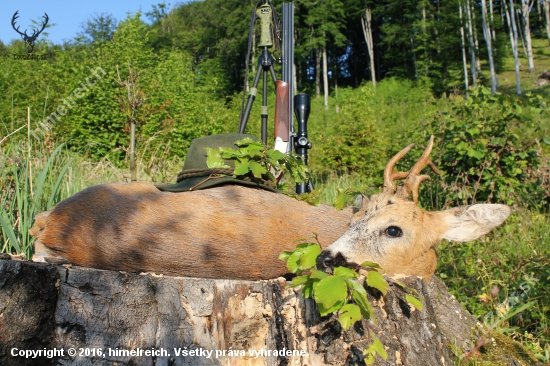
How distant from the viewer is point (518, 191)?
251 inches

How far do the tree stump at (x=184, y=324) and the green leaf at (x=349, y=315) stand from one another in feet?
0.85

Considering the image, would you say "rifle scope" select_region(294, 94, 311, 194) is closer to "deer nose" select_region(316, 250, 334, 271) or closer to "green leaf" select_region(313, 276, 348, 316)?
"deer nose" select_region(316, 250, 334, 271)

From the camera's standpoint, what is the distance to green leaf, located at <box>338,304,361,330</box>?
1893 millimetres

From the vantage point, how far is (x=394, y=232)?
3.28 meters

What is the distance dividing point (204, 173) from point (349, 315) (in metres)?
1.81

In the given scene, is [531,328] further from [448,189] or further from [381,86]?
[381,86]

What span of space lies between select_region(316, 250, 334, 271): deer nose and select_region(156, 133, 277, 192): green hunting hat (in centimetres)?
69

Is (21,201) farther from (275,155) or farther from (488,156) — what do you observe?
(488,156)

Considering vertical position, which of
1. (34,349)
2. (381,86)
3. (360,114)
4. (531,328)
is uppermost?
(381,86)

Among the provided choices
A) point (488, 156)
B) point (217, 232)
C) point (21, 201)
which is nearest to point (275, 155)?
point (217, 232)

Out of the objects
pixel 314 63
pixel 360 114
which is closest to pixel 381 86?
pixel 314 63

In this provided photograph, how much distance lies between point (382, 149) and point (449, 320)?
8578mm

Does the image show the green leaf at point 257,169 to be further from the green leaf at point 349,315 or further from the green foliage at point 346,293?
the green leaf at point 349,315

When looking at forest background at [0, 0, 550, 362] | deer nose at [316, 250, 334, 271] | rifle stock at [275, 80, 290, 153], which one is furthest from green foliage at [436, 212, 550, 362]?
rifle stock at [275, 80, 290, 153]
